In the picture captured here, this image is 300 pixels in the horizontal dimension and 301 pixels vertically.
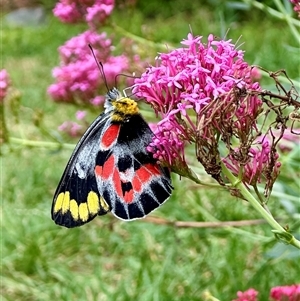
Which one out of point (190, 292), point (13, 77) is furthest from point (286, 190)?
point (13, 77)

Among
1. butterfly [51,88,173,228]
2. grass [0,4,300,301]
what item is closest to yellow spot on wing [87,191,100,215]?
butterfly [51,88,173,228]

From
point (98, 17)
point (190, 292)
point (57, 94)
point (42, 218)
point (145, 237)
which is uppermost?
point (98, 17)

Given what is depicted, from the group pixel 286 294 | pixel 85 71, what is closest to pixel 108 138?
pixel 286 294

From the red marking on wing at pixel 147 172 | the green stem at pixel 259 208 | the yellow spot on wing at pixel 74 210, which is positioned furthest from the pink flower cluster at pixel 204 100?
the yellow spot on wing at pixel 74 210

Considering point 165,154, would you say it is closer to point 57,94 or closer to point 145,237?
point 57,94

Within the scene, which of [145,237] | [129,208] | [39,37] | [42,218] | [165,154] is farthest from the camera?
[39,37]

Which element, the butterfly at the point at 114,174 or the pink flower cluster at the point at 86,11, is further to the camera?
the pink flower cluster at the point at 86,11

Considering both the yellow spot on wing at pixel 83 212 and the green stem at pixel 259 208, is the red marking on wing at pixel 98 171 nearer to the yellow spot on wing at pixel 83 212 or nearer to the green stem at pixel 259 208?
the yellow spot on wing at pixel 83 212
